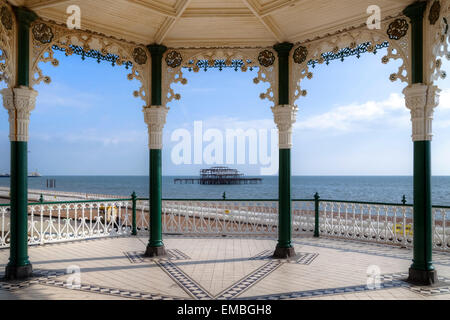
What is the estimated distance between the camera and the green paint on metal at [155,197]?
5688 mm

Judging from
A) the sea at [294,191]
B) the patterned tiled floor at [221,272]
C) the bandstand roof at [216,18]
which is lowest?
the sea at [294,191]

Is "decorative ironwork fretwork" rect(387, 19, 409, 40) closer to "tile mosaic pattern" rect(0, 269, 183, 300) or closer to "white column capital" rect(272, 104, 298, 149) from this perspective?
"white column capital" rect(272, 104, 298, 149)

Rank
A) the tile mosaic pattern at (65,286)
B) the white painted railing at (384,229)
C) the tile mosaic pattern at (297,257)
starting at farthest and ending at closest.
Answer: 1. the white painted railing at (384,229)
2. the tile mosaic pattern at (297,257)
3. the tile mosaic pattern at (65,286)

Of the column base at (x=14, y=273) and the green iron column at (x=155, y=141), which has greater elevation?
the green iron column at (x=155, y=141)

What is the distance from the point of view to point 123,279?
434 cm

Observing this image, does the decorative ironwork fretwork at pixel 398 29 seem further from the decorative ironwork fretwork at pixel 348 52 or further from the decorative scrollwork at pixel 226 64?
the decorative scrollwork at pixel 226 64

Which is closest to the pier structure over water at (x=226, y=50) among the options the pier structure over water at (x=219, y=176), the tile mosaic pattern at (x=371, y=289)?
the tile mosaic pattern at (x=371, y=289)

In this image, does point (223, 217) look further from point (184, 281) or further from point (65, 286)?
point (65, 286)

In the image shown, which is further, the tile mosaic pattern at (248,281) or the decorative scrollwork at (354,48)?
the decorative scrollwork at (354,48)

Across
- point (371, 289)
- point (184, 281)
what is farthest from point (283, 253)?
point (184, 281)

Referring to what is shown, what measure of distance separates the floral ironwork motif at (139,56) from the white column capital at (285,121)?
96.5 inches
